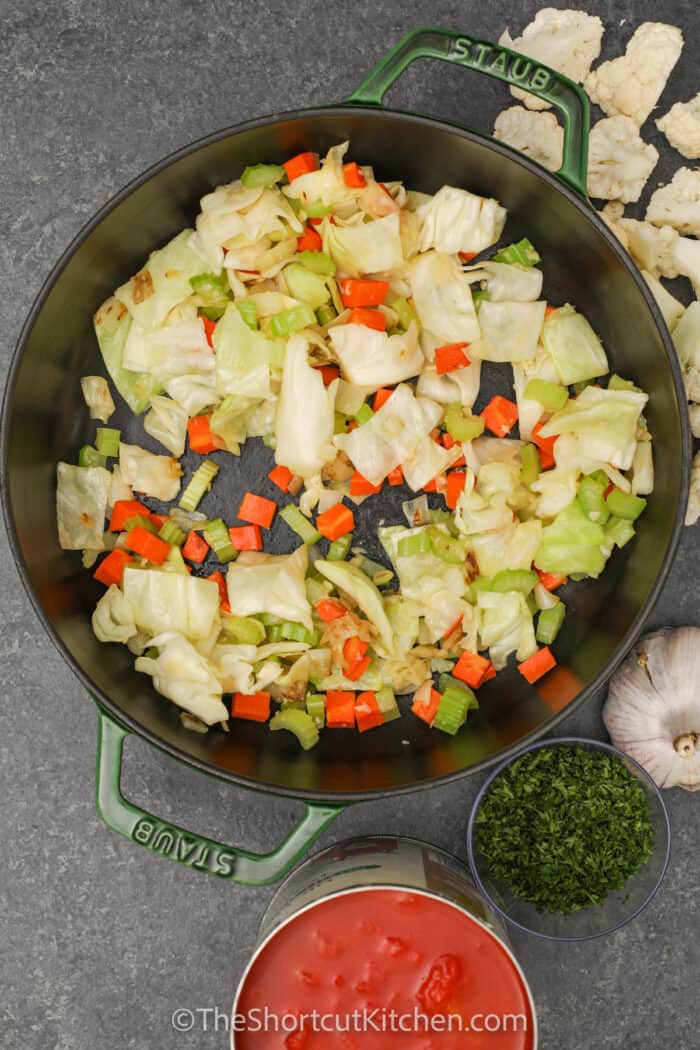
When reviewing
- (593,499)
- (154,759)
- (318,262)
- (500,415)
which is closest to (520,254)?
(500,415)

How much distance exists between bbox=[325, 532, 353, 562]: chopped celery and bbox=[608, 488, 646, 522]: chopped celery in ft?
2.03

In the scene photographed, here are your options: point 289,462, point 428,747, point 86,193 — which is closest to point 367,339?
point 289,462

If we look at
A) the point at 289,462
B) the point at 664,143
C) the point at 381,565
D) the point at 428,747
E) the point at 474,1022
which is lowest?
the point at 474,1022

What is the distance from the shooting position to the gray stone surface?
211 cm

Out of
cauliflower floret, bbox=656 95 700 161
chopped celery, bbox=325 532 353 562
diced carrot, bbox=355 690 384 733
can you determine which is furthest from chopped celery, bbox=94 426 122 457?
cauliflower floret, bbox=656 95 700 161

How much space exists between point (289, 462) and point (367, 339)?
1.08ft

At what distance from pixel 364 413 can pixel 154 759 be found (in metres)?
0.98

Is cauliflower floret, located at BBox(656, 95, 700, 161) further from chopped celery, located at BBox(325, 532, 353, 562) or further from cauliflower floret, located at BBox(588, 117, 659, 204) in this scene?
chopped celery, located at BBox(325, 532, 353, 562)

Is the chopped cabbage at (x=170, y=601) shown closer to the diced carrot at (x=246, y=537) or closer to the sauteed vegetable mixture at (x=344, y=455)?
the sauteed vegetable mixture at (x=344, y=455)

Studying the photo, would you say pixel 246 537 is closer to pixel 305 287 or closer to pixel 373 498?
pixel 373 498

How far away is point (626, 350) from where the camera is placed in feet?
6.86

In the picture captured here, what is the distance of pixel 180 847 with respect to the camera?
6.08 ft

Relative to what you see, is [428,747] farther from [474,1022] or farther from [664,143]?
[664,143]

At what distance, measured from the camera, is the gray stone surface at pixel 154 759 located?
2113mm
